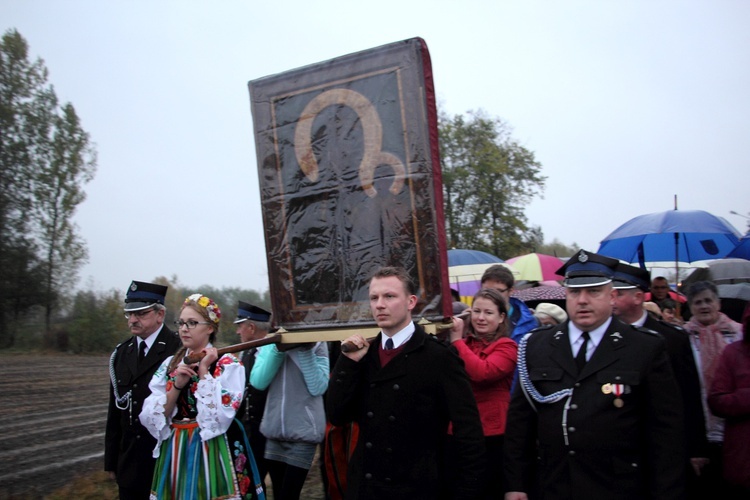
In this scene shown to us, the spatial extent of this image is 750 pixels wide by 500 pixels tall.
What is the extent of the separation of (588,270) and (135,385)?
309cm

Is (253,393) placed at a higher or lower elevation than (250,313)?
lower

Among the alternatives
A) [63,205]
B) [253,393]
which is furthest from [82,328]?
[253,393]

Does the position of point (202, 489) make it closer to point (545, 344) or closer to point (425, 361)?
point (425, 361)

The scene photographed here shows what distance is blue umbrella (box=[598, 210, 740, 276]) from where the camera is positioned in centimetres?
679

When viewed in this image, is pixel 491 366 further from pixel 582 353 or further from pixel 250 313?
pixel 250 313

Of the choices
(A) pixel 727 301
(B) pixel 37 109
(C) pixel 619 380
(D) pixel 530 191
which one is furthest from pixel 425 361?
(B) pixel 37 109

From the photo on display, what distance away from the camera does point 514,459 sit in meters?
3.10

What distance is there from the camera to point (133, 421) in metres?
4.38

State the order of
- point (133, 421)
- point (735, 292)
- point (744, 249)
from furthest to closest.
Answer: point (744, 249)
point (735, 292)
point (133, 421)

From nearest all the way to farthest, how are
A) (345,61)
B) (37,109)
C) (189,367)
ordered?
(345,61)
(189,367)
(37,109)

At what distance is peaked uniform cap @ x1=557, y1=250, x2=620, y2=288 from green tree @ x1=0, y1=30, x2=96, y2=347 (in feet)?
107

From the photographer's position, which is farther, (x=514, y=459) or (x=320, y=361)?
(x=320, y=361)

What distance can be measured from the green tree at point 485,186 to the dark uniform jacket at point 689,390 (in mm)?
24175

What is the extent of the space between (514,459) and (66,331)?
104 feet
